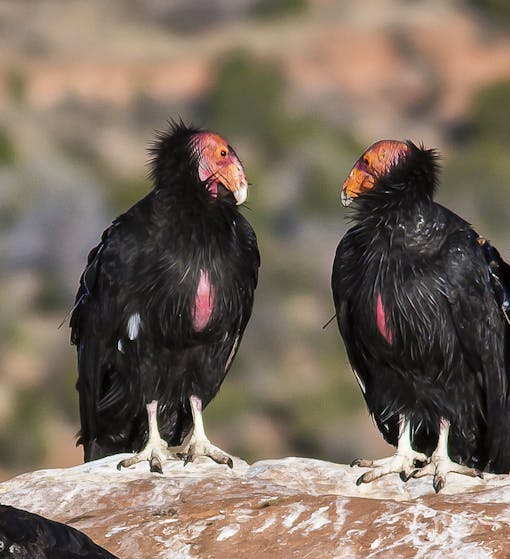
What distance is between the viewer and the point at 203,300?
8086 millimetres

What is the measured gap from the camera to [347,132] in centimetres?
4066

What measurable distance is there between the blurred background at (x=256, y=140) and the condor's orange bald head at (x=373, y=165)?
14.1m

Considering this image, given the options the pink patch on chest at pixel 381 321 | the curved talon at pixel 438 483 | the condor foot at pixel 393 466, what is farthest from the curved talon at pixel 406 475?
the pink patch on chest at pixel 381 321

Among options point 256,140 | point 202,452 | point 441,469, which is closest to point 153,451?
point 202,452

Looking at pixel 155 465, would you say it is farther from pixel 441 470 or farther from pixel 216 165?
pixel 216 165

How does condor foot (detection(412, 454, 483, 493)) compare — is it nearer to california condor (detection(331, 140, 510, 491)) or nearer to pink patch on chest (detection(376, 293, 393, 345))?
california condor (detection(331, 140, 510, 491))

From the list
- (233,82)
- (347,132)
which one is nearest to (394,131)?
(347,132)

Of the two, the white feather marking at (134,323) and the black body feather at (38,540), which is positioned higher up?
the white feather marking at (134,323)

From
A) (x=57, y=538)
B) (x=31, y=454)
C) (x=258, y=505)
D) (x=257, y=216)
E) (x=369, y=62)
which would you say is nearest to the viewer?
(x=57, y=538)

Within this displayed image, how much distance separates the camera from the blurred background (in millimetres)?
26438

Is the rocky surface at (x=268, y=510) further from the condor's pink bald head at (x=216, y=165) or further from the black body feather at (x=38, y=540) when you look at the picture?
the condor's pink bald head at (x=216, y=165)

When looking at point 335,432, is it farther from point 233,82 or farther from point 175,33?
point 175,33

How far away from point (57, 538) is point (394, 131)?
37.0 meters

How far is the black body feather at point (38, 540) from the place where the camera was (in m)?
5.65
